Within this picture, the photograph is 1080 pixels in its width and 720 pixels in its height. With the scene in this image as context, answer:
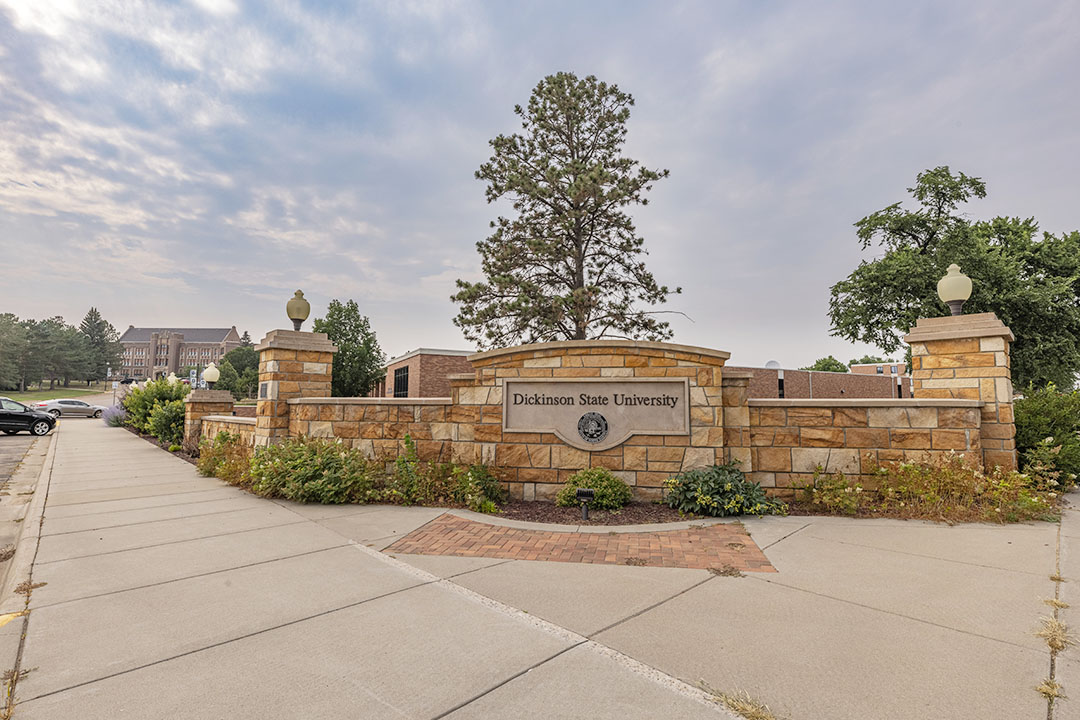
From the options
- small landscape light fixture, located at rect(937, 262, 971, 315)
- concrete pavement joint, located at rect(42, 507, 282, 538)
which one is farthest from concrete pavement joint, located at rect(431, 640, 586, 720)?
small landscape light fixture, located at rect(937, 262, 971, 315)

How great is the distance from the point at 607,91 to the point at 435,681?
20205mm

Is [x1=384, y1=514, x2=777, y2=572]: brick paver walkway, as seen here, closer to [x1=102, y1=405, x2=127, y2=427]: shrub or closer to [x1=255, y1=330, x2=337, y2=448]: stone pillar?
[x1=255, y1=330, x2=337, y2=448]: stone pillar

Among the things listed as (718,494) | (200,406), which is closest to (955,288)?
(718,494)

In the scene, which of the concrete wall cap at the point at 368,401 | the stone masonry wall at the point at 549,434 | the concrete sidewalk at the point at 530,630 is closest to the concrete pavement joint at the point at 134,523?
the concrete sidewalk at the point at 530,630

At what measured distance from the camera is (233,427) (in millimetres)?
10695

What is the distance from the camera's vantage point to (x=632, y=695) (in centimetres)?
234

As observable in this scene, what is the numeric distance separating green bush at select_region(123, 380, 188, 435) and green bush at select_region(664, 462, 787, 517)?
65.2 feet

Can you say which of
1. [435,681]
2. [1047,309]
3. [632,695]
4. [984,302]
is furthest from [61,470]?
[1047,309]

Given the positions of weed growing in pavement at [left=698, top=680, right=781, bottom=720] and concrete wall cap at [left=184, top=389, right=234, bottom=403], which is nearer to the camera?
weed growing in pavement at [left=698, top=680, right=781, bottom=720]

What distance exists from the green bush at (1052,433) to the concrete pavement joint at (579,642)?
7263mm

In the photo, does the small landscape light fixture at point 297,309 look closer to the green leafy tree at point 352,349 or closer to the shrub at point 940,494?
the shrub at point 940,494

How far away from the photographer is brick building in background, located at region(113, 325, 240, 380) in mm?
109750

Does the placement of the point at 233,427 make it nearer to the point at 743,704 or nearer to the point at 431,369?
the point at 743,704

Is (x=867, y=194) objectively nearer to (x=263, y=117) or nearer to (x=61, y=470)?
(x=263, y=117)
